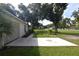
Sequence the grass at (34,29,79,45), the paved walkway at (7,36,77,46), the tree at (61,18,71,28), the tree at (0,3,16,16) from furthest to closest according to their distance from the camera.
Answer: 1. the paved walkway at (7,36,77,46)
2. the grass at (34,29,79,45)
3. the tree at (61,18,71,28)
4. the tree at (0,3,16,16)

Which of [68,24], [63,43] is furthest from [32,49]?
[68,24]

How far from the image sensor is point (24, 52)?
4.21 metres

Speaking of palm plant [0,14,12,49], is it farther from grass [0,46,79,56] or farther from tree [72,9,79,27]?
tree [72,9,79,27]

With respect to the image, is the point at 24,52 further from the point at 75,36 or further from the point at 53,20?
the point at 75,36

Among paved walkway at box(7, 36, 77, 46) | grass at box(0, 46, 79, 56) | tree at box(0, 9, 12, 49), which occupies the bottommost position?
grass at box(0, 46, 79, 56)

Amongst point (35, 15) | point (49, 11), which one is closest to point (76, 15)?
point (49, 11)

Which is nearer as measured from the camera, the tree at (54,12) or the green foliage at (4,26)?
the green foliage at (4,26)

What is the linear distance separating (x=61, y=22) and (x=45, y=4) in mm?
800

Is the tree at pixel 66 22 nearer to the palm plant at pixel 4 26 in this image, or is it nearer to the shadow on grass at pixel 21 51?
the shadow on grass at pixel 21 51

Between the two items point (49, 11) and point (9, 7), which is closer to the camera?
point (9, 7)

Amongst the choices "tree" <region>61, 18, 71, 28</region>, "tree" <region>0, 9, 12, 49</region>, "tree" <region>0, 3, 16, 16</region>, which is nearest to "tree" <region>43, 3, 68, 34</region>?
"tree" <region>61, 18, 71, 28</region>

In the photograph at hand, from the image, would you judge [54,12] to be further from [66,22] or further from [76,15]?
[76,15]

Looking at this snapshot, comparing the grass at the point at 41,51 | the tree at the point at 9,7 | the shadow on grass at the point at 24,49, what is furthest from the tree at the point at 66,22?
the tree at the point at 9,7

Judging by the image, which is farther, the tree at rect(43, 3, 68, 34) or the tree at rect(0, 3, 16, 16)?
the tree at rect(43, 3, 68, 34)
